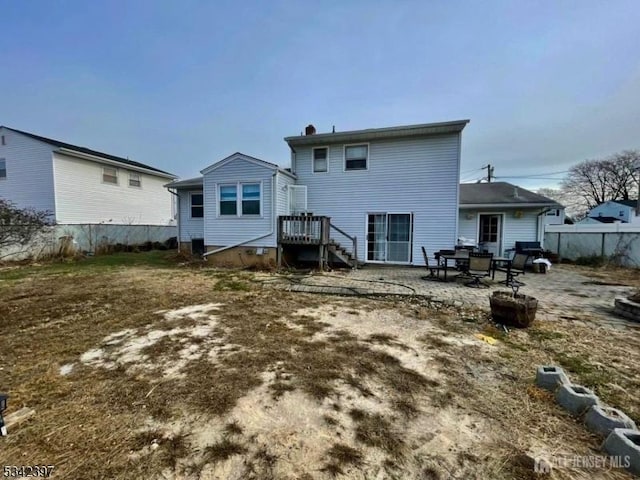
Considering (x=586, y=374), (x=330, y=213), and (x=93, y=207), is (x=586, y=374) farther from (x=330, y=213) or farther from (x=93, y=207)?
(x=93, y=207)

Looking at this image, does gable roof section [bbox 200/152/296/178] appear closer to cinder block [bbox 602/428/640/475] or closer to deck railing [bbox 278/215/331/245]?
deck railing [bbox 278/215/331/245]

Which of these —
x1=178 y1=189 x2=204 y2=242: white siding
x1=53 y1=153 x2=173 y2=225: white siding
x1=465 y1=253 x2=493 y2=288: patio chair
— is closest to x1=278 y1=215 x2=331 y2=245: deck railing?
x1=465 y1=253 x2=493 y2=288: patio chair

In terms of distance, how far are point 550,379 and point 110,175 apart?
2133cm

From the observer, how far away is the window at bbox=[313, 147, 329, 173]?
1174 centimetres

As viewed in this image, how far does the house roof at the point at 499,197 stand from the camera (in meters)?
11.7

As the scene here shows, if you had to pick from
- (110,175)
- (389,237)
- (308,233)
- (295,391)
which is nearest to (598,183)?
(389,237)

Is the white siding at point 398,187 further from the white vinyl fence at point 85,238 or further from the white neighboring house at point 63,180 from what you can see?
the white neighboring house at point 63,180

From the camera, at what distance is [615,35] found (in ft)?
27.5

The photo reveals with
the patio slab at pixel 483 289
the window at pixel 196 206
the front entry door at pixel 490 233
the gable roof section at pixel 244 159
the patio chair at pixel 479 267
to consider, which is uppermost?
the gable roof section at pixel 244 159

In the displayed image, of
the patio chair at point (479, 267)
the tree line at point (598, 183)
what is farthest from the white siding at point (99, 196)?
the tree line at point (598, 183)

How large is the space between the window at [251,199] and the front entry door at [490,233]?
979 cm

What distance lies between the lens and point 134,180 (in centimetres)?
1845

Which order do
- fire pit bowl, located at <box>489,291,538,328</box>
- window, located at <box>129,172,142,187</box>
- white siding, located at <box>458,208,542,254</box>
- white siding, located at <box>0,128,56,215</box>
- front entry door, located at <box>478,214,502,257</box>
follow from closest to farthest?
fire pit bowl, located at <box>489,291,538,328</box>, white siding, located at <box>458,208,542,254</box>, front entry door, located at <box>478,214,502,257</box>, white siding, located at <box>0,128,56,215</box>, window, located at <box>129,172,142,187</box>

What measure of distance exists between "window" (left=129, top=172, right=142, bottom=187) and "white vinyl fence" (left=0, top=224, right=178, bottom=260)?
3.03m
